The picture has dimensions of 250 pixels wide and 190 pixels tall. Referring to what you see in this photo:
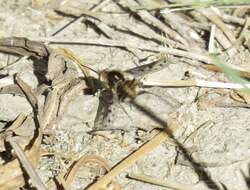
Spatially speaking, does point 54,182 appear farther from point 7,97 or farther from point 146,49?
Answer: point 146,49

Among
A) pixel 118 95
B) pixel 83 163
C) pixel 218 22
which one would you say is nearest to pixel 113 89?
pixel 118 95

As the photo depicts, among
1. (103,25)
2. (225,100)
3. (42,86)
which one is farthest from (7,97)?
(225,100)

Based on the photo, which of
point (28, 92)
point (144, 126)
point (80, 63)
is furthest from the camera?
point (80, 63)

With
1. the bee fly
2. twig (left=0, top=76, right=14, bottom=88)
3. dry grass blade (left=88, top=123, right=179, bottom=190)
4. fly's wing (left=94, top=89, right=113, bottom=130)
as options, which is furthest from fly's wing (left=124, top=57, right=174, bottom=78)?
twig (left=0, top=76, right=14, bottom=88)

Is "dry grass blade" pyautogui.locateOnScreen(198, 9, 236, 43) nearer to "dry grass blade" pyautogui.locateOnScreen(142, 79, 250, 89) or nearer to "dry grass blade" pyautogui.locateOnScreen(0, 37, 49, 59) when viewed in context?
"dry grass blade" pyautogui.locateOnScreen(142, 79, 250, 89)

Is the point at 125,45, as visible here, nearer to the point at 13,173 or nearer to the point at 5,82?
the point at 5,82

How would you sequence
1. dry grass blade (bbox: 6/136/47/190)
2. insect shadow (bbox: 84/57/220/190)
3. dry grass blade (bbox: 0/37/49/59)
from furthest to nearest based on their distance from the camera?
dry grass blade (bbox: 0/37/49/59)
insect shadow (bbox: 84/57/220/190)
dry grass blade (bbox: 6/136/47/190)
